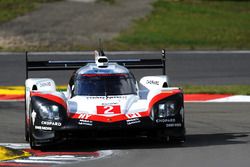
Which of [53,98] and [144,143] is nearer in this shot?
[53,98]

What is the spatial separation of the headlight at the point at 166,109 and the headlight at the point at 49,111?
1454 millimetres

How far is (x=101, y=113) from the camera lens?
531 inches

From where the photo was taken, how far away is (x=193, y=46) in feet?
109

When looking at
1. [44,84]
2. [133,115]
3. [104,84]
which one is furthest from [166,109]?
[44,84]

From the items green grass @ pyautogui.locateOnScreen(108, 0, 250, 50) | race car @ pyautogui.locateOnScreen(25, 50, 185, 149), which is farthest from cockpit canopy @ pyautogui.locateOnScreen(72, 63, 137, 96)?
green grass @ pyautogui.locateOnScreen(108, 0, 250, 50)

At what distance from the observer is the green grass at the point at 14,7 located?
38.7 meters

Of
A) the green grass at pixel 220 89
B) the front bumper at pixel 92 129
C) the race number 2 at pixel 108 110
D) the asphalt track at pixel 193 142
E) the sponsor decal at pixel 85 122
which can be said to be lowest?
the green grass at pixel 220 89

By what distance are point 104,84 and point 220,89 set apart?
7841mm

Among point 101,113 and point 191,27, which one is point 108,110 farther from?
point 191,27

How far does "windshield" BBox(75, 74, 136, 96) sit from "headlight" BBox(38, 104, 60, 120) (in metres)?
1.04

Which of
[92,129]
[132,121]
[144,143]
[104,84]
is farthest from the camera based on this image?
[104,84]

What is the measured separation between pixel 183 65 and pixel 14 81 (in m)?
5.52

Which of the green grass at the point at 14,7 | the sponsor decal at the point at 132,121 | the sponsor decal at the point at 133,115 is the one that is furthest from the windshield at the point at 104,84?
the green grass at the point at 14,7

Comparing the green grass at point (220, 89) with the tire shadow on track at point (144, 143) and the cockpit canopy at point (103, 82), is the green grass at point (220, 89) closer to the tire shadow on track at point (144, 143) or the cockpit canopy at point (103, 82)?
the tire shadow on track at point (144, 143)
